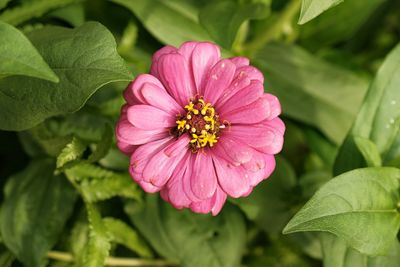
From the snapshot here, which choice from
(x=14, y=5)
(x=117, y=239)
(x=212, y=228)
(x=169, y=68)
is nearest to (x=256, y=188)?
(x=212, y=228)

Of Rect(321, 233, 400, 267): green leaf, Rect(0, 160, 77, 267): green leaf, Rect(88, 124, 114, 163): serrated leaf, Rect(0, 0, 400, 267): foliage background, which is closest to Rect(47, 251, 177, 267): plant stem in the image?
Rect(0, 0, 400, 267): foliage background

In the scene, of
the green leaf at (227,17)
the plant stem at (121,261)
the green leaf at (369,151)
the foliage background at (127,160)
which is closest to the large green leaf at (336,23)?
the foliage background at (127,160)

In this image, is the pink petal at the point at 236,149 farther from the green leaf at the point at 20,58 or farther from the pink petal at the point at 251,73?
the green leaf at the point at 20,58

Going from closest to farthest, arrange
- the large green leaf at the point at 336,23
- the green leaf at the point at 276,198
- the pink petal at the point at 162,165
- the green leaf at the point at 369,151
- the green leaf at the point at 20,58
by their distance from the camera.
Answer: the green leaf at the point at 20,58 < the pink petal at the point at 162,165 < the green leaf at the point at 369,151 < the green leaf at the point at 276,198 < the large green leaf at the point at 336,23

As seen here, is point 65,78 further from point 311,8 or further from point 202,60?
point 311,8

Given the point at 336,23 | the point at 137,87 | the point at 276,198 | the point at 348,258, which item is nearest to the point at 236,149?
the point at 137,87
